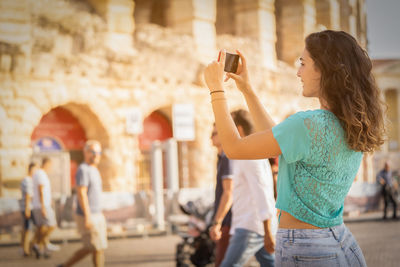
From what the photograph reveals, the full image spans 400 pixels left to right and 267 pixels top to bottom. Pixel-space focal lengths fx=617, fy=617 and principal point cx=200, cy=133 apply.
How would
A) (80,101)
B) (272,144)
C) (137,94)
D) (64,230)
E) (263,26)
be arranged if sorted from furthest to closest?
(263,26)
(137,94)
(80,101)
(64,230)
(272,144)

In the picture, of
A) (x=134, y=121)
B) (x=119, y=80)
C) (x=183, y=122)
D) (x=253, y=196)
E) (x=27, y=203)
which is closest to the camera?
(x=253, y=196)

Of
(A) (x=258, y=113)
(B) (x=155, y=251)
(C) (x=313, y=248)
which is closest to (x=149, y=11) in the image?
(B) (x=155, y=251)

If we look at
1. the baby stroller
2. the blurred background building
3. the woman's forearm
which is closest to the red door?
the blurred background building

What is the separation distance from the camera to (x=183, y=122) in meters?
14.2

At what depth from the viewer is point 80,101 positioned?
49.3 ft

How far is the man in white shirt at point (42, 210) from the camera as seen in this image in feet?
27.3

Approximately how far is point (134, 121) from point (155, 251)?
718cm

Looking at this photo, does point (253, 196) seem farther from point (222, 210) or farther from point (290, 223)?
point (290, 223)

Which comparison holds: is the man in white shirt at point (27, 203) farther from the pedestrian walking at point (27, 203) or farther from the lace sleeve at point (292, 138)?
the lace sleeve at point (292, 138)

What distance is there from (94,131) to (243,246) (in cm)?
1233

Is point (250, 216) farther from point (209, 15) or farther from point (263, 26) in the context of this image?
point (263, 26)

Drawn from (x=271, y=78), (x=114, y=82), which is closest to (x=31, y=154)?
(x=114, y=82)

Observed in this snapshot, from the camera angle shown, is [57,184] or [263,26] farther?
[263,26]

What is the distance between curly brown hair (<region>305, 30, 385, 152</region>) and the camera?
193 cm
